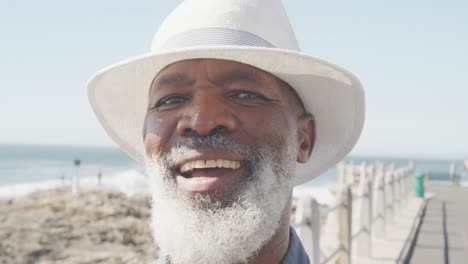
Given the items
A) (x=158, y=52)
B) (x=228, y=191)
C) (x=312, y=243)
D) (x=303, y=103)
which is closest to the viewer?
(x=228, y=191)

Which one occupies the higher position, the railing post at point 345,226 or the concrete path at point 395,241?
the railing post at point 345,226

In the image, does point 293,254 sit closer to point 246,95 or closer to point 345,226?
point 246,95

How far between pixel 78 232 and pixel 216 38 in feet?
55.6

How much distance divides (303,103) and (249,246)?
Result: 70 cm

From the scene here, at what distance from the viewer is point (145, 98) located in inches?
85.6

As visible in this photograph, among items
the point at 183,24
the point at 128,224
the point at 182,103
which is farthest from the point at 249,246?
the point at 128,224

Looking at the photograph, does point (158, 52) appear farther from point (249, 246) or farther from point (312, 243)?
point (312, 243)

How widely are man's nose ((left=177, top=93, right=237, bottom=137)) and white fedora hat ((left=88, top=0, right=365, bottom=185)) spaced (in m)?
0.15

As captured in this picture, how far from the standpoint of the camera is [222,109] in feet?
5.22

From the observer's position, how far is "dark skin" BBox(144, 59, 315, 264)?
1.58m

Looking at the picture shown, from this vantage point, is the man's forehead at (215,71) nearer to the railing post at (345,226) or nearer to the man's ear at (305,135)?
the man's ear at (305,135)

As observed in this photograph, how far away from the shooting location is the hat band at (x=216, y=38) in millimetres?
1642

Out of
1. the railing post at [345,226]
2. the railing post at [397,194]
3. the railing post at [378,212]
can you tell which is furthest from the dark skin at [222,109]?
the railing post at [397,194]

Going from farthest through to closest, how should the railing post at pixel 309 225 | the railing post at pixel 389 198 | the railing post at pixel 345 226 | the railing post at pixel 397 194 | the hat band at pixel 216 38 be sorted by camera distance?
1. the railing post at pixel 397 194
2. the railing post at pixel 389 198
3. the railing post at pixel 345 226
4. the railing post at pixel 309 225
5. the hat band at pixel 216 38
